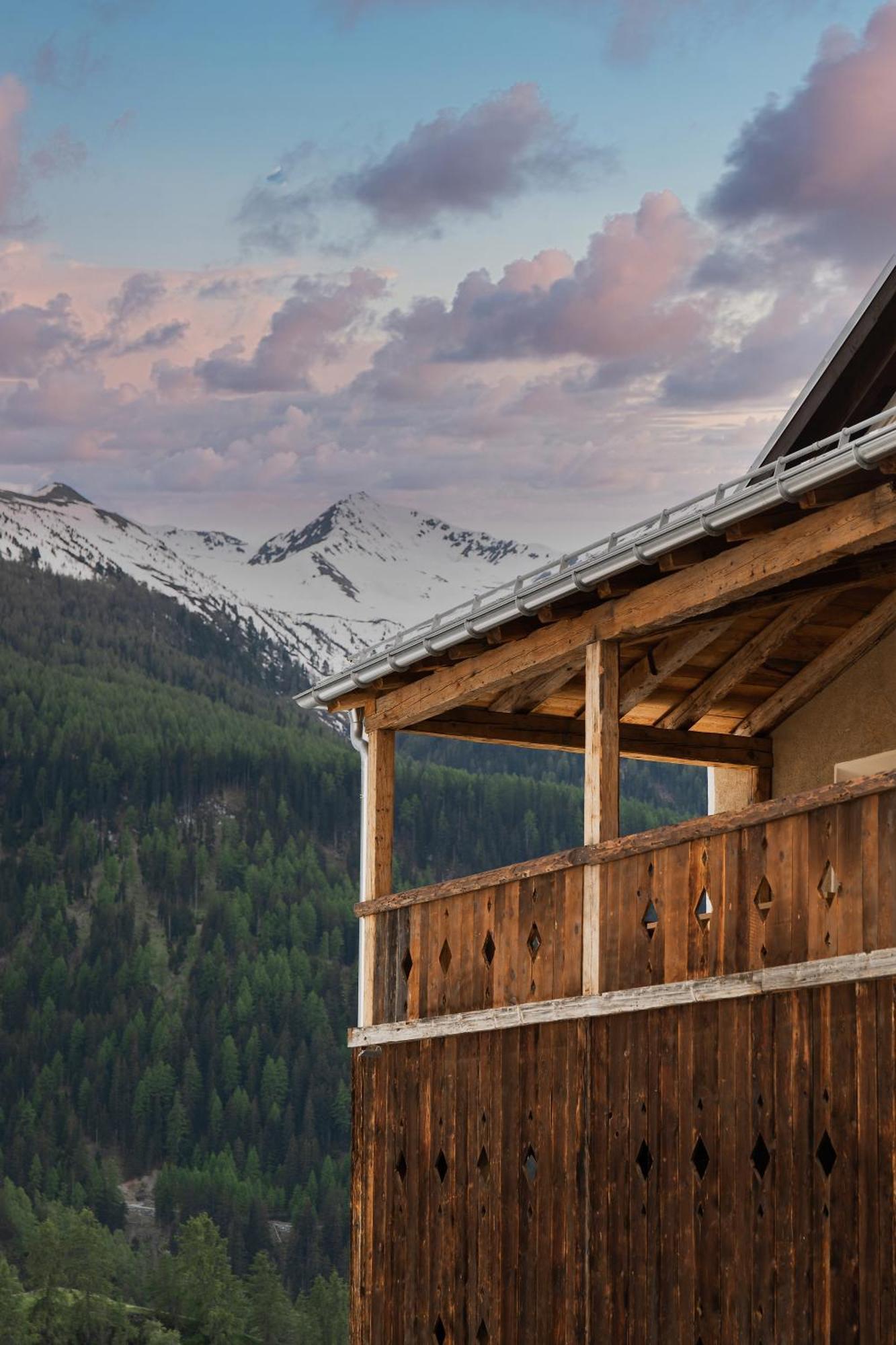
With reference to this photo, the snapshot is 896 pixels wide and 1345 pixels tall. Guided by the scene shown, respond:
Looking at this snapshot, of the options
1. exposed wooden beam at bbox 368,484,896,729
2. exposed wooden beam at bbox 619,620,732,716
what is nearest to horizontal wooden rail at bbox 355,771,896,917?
exposed wooden beam at bbox 368,484,896,729

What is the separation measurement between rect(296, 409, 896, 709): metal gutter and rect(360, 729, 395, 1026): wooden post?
0.46 m

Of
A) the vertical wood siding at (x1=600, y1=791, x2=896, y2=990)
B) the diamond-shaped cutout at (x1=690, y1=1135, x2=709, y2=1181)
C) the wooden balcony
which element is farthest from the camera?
the diamond-shaped cutout at (x1=690, y1=1135, x2=709, y2=1181)

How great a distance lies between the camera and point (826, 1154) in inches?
350

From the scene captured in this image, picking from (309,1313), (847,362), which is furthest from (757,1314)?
(309,1313)

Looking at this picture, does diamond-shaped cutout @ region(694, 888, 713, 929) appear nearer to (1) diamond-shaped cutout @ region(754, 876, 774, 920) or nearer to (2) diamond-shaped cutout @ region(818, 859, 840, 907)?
(1) diamond-shaped cutout @ region(754, 876, 774, 920)

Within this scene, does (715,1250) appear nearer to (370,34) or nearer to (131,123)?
(370,34)

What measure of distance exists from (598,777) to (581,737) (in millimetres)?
3020

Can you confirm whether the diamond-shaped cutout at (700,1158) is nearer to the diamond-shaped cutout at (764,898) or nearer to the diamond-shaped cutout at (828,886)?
the diamond-shaped cutout at (764,898)

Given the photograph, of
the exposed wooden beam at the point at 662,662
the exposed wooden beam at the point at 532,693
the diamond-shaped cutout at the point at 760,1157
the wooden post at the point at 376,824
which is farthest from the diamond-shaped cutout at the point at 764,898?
the wooden post at the point at 376,824

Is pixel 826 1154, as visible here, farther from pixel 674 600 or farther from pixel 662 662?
pixel 662 662

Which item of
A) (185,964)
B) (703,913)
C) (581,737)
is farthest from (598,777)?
(185,964)

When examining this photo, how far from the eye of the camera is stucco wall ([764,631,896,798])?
12.6 meters

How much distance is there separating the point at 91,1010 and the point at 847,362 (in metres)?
125

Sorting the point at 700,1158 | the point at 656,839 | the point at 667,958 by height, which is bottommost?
the point at 700,1158
